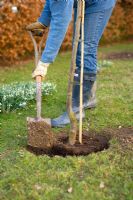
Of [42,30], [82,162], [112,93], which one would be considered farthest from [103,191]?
[112,93]

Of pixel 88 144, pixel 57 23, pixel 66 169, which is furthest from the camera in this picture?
pixel 88 144

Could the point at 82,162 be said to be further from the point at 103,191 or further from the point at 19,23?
the point at 19,23

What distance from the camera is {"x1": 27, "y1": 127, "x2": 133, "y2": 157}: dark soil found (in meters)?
4.55

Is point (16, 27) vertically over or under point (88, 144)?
over

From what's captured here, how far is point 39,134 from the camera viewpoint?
4.56 m

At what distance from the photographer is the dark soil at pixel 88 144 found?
4.55 metres

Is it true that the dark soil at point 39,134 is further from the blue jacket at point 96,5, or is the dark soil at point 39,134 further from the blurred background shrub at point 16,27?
the blurred background shrub at point 16,27

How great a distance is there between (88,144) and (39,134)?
1.59 ft

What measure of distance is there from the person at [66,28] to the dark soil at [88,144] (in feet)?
1.61

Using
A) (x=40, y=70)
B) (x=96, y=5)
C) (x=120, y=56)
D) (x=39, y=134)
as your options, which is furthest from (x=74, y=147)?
(x=120, y=56)

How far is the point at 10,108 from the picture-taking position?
5926mm

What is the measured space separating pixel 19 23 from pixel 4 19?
31 centimetres

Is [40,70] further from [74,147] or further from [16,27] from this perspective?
[16,27]

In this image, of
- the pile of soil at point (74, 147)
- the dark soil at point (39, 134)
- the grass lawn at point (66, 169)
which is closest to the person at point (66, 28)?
the grass lawn at point (66, 169)
